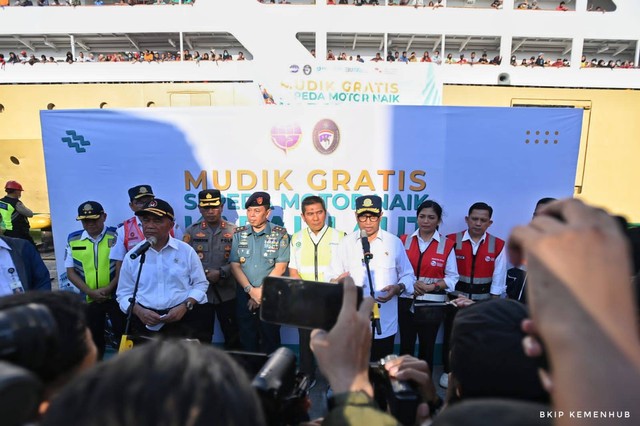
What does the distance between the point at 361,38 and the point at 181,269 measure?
21.3 metres

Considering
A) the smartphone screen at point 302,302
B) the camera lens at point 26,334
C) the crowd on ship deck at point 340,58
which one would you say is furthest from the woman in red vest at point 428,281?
the crowd on ship deck at point 340,58

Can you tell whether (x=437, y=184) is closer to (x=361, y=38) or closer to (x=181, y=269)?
(x=181, y=269)

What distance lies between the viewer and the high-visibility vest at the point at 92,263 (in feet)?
10.7

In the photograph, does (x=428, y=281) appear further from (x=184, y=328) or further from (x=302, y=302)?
(x=302, y=302)

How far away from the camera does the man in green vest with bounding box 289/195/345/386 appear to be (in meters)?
3.27

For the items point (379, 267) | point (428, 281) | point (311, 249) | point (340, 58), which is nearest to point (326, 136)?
point (311, 249)

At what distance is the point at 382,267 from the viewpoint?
10.1 feet

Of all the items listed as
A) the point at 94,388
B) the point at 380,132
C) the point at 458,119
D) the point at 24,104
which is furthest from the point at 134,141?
the point at 24,104

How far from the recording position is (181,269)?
2.78 m

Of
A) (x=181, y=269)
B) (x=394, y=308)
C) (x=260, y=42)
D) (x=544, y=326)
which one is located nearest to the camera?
(x=544, y=326)

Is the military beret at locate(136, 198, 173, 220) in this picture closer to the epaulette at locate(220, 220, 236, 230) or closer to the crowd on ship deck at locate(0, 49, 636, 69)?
the epaulette at locate(220, 220, 236, 230)

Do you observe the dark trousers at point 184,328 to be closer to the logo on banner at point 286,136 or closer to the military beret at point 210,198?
the military beret at point 210,198

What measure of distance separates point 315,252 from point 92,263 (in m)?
2.09

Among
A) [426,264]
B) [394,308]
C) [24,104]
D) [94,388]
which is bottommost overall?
[394,308]
